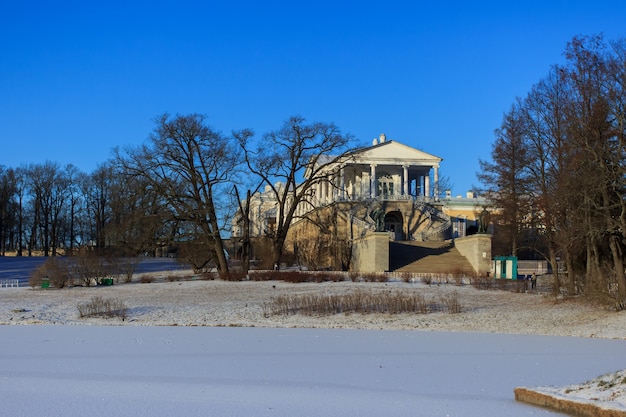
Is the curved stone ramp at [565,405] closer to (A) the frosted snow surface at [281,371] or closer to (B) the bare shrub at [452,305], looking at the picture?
(A) the frosted snow surface at [281,371]

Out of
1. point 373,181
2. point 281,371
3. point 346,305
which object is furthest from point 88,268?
point 373,181

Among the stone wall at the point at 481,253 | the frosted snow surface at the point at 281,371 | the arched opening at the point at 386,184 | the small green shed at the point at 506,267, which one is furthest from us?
the arched opening at the point at 386,184

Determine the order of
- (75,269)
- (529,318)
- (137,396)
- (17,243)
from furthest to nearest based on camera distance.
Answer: (17,243) → (75,269) → (529,318) → (137,396)

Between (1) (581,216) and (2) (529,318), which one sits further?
(1) (581,216)

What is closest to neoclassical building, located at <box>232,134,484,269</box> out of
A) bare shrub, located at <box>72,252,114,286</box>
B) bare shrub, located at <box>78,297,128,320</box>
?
bare shrub, located at <box>72,252,114,286</box>

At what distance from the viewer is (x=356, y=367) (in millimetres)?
11602

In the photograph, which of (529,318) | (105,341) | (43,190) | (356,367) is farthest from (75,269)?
(43,190)

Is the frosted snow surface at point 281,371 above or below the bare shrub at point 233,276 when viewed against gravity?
below

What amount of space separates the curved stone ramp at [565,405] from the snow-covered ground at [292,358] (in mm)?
204

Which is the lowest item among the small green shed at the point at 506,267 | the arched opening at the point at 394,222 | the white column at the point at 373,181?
the small green shed at the point at 506,267

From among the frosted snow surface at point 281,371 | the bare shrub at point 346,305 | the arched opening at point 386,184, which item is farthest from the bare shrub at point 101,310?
the arched opening at point 386,184

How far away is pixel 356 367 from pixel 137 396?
423 centimetres

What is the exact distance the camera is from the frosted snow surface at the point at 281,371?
A: 820 cm

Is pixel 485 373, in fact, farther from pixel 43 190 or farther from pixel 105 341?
pixel 43 190
